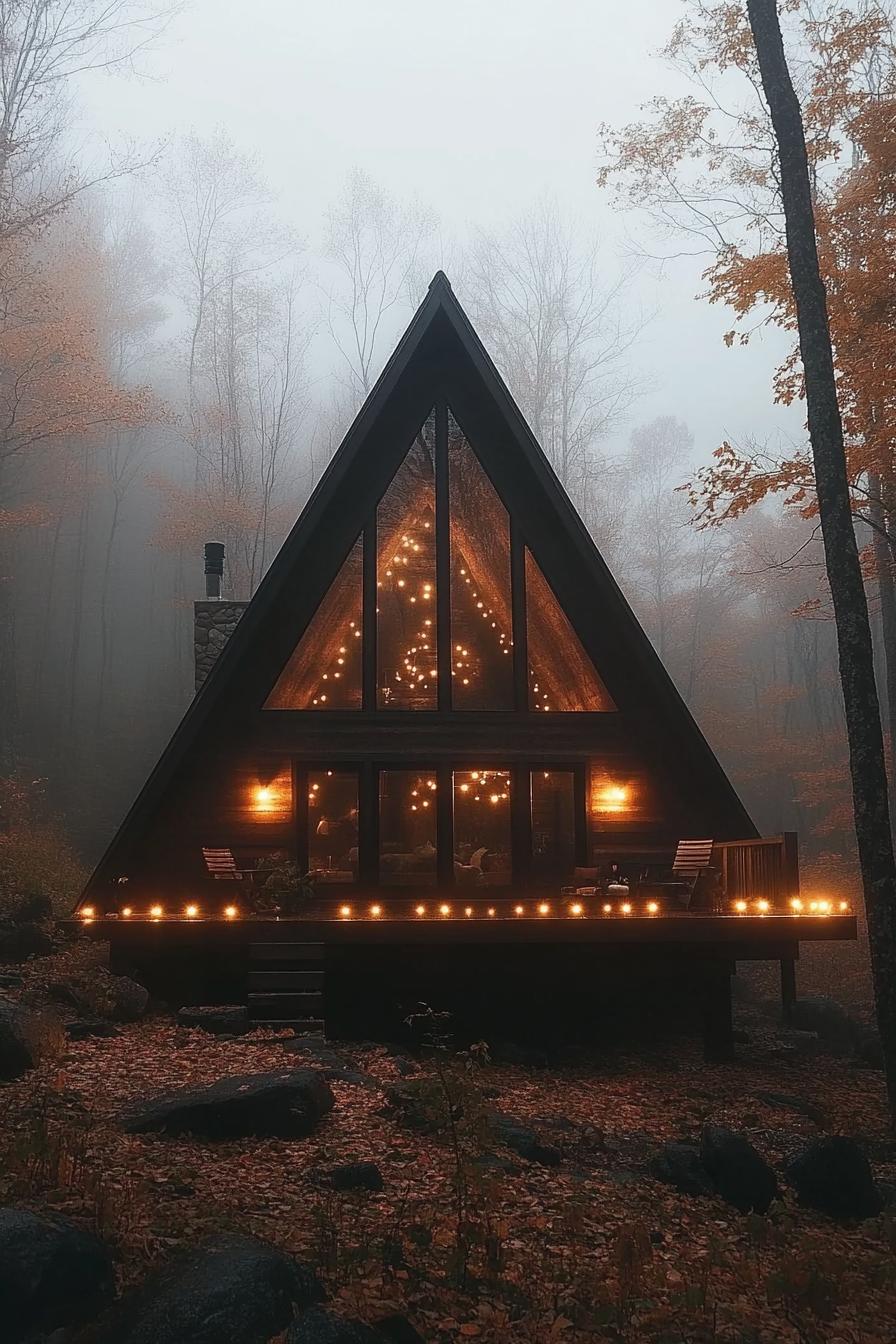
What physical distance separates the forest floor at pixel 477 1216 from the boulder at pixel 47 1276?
0.19 m

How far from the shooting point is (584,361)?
32656 mm

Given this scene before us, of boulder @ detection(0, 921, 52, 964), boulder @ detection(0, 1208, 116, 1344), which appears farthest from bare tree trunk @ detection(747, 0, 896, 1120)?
boulder @ detection(0, 921, 52, 964)

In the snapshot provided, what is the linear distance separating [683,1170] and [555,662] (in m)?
6.95

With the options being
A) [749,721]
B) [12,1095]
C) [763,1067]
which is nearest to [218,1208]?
[12,1095]

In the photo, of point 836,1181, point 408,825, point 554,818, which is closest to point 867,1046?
point 554,818

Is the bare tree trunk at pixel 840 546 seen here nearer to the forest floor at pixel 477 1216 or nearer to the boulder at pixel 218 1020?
the forest floor at pixel 477 1216

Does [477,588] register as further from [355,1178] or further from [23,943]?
[355,1178]

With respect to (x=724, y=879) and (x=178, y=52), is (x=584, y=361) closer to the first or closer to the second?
(x=724, y=879)

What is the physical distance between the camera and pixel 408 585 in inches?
477

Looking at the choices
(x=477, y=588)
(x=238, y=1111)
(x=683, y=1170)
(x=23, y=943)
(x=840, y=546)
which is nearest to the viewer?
(x=238, y=1111)

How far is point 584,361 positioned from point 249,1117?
30.3 metres

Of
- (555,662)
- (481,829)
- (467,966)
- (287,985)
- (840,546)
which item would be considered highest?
(840,546)

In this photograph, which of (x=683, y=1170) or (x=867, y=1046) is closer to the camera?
(x=683, y=1170)

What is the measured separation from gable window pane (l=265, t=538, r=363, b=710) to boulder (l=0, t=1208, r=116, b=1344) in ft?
26.1
